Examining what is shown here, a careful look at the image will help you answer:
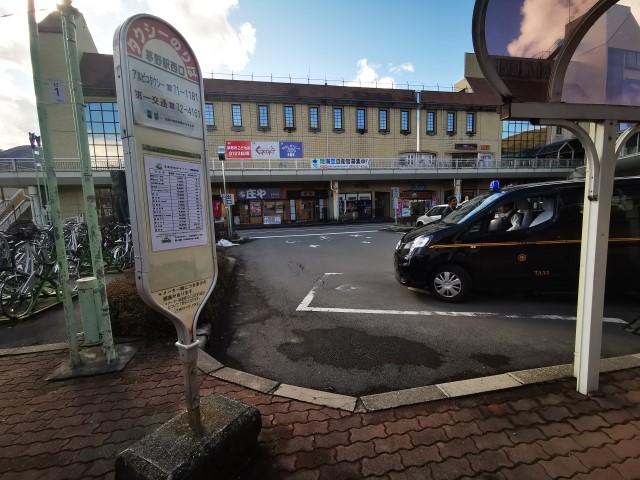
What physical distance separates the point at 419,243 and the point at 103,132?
29.0 m

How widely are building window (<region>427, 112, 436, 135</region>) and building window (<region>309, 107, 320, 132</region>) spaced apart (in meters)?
11.1

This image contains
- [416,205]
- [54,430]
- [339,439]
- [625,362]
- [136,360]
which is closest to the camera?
[339,439]

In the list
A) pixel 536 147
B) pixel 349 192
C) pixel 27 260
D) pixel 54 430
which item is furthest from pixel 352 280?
pixel 536 147

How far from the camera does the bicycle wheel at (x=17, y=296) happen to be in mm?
5109

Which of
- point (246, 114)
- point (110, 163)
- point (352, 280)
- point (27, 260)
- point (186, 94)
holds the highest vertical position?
point (246, 114)

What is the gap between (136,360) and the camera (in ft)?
11.9

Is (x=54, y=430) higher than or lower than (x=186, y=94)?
lower

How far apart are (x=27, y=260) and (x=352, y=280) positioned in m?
6.53

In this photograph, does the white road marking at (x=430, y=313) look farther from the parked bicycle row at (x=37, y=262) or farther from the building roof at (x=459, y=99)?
the building roof at (x=459, y=99)

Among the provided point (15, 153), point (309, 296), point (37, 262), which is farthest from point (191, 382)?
point (15, 153)

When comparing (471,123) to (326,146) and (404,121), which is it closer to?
(404,121)

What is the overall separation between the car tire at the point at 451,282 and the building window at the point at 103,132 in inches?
1035

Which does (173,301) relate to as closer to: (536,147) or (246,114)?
(246,114)

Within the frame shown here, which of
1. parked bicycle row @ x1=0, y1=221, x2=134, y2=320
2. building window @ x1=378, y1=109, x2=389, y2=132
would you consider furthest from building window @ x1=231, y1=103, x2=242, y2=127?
parked bicycle row @ x1=0, y1=221, x2=134, y2=320
